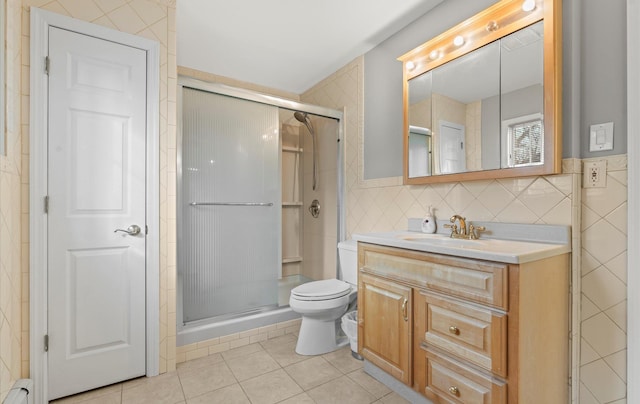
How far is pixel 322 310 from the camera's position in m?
2.09

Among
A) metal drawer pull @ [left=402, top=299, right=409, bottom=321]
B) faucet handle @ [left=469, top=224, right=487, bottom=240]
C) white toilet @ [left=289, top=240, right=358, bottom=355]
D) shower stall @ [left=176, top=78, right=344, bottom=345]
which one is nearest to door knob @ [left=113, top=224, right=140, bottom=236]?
shower stall @ [left=176, top=78, right=344, bottom=345]

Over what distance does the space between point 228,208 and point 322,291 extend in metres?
0.99

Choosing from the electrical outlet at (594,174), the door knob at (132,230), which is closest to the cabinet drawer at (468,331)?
the electrical outlet at (594,174)

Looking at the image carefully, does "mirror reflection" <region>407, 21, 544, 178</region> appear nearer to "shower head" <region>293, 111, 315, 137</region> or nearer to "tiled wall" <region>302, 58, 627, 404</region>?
"tiled wall" <region>302, 58, 627, 404</region>

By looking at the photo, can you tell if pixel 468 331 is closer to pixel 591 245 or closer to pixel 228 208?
pixel 591 245

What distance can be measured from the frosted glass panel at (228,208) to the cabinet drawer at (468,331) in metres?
1.52

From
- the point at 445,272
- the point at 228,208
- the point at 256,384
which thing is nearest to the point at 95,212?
the point at 228,208

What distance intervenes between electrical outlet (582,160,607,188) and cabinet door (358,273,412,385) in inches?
38.3

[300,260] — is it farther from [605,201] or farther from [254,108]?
[605,201]

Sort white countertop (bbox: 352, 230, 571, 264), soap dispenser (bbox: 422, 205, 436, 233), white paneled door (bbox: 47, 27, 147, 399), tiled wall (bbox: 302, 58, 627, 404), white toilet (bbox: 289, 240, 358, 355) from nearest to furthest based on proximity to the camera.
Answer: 1. white countertop (bbox: 352, 230, 571, 264)
2. tiled wall (bbox: 302, 58, 627, 404)
3. white paneled door (bbox: 47, 27, 147, 399)
4. soap dispenser (bbox: 422, 205, 436, 233)
5. white toilet (bbox: 289, 240, 358, 355)

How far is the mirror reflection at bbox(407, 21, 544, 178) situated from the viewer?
1.55 meters

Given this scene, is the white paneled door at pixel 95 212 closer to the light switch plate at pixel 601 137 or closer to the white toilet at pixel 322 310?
the white toilet at pixel 322 310

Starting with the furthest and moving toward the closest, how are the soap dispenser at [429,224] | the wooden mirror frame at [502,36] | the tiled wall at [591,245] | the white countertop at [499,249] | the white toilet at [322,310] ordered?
the white toilet at [322,310] < the soap dispenser at [429,224] < the wooden mirror frame at [502,36] < the tiled wall at [591,245] < the white countertop at [499,249]

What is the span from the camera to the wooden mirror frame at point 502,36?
144 cm
